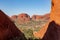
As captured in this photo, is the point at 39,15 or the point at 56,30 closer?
the point at 56,30

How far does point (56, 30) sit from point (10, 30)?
4966mm

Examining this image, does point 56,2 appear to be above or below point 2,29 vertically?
above

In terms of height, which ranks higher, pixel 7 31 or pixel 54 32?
pixel 7 31

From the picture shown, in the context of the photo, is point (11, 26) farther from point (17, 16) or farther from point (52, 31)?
point (17, 16)

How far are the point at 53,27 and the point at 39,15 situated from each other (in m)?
105

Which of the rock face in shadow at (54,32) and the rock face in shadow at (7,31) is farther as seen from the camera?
the rock face in shadow at (54,32)

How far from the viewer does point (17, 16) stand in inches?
5032

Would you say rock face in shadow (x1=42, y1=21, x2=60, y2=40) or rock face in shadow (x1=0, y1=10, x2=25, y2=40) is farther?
rock face in shadow (x1=42, y1=21, x2=60, y2=40)

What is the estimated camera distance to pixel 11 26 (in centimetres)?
2123

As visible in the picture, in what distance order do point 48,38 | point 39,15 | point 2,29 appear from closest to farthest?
1. point 2,29
2. point 48,38
3. point 39,15

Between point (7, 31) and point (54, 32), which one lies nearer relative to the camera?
point (7, 31)

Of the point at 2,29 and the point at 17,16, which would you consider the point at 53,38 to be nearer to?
the point at 2,29

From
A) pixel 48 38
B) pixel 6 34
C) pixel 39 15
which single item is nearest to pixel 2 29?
pixel 6 34

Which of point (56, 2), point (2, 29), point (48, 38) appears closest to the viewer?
point (2, 29)
